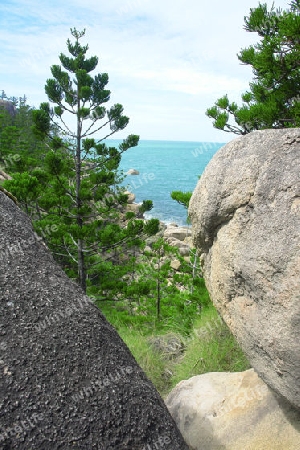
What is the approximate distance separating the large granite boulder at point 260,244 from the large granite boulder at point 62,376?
36.9 inches

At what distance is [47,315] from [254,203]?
1.80 meters

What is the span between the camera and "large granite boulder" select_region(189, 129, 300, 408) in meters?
2.62

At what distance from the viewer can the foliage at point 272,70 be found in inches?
141

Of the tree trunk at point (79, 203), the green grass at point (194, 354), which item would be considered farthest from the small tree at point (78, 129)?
the green grass at point (194, 354)

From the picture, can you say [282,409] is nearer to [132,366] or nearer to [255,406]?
[255,406]

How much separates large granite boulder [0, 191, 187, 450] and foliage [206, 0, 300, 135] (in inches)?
112

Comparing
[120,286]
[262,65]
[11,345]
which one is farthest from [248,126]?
[120,286]

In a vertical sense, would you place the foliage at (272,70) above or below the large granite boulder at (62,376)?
above

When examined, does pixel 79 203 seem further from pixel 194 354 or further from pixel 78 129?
pixel 194 354

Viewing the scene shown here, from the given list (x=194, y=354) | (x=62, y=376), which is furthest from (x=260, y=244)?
(x=194, y=354)

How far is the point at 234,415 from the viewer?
3498mm

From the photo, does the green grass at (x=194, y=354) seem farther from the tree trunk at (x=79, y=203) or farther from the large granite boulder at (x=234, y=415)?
the tree trunk at (x=79, y=203)

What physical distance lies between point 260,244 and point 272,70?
2224 mm

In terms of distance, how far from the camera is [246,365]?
4965mm
